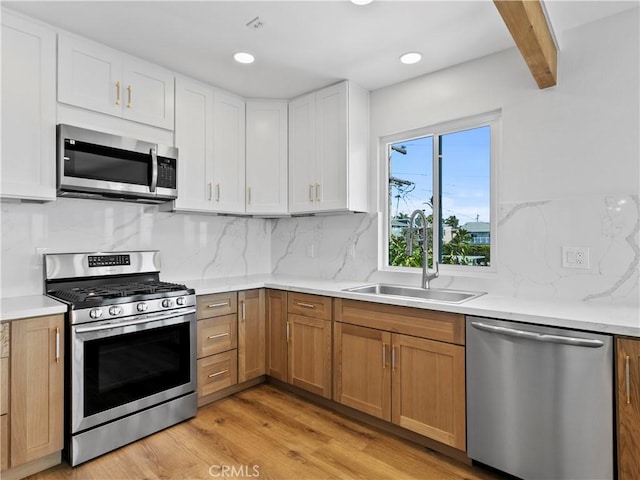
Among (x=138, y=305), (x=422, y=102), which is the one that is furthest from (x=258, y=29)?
(x=138, y=305)

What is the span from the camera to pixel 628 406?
5.03ft

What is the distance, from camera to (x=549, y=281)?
221 centimetres

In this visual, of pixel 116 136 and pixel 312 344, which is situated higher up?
pixel 116 136

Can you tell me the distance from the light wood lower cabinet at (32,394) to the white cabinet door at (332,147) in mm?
1953

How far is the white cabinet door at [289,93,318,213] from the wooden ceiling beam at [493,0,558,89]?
1657mm

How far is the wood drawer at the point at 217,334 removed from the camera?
2648 millimetres

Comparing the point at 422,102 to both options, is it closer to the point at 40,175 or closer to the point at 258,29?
the point at 258,29

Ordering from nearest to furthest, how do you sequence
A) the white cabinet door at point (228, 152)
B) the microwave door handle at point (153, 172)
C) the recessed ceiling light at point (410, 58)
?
the recessed ceiling light at point (410, 58) < the microwave door handle at point (153, 172) < the white cabinet door at point (228, 152)

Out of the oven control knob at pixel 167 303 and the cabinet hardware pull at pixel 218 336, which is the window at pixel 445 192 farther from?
the oven control knob at pixel 167 303

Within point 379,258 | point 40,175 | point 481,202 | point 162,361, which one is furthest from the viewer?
point 379,258

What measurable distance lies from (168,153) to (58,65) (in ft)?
2.58

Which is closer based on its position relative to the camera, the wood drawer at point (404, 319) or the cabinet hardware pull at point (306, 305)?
the wood drawer at point (404, 319)

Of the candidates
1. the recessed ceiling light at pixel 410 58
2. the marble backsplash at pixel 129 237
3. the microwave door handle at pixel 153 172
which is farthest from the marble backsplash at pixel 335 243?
the recessed ceiling light at pixel 410 58

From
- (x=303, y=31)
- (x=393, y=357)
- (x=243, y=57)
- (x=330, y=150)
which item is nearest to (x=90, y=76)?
(x=243, y=57)
